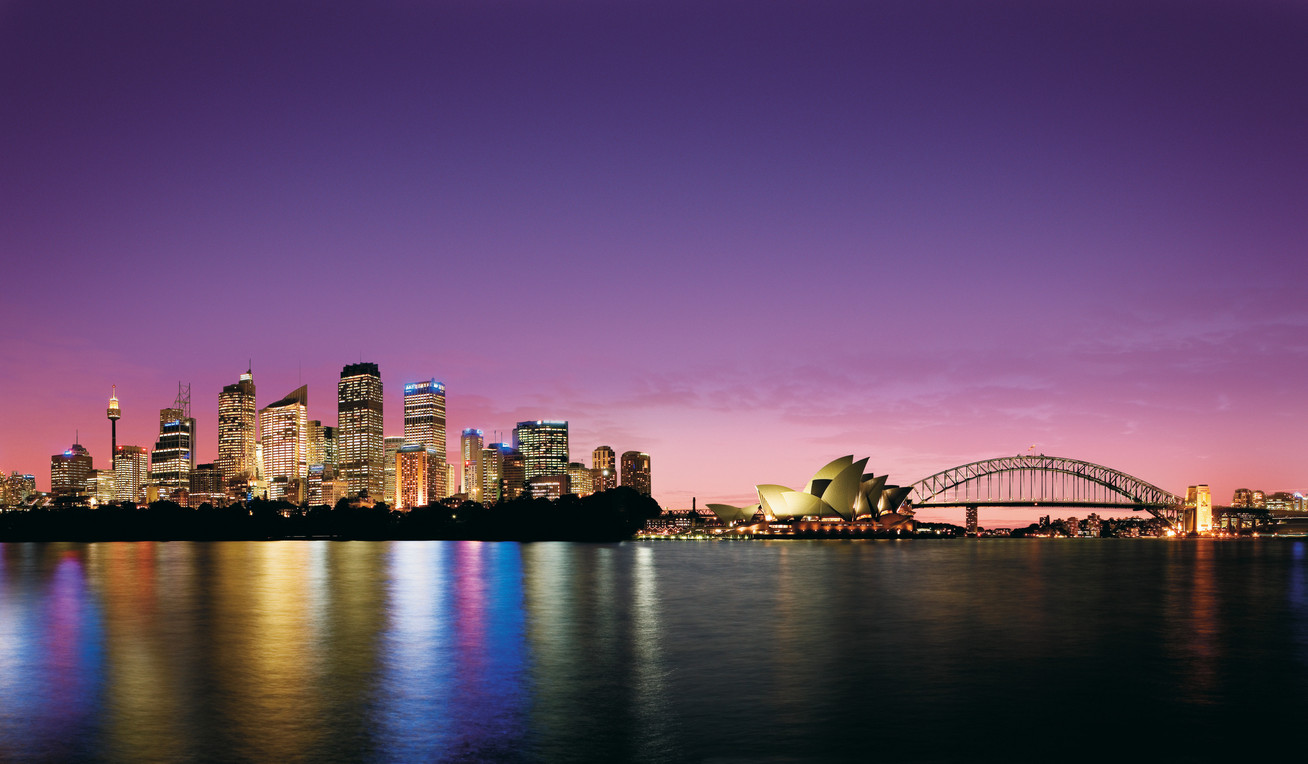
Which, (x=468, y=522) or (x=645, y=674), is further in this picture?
(x=468, y=522)

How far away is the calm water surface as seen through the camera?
19.5 metres

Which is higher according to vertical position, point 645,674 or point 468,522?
point 645,674

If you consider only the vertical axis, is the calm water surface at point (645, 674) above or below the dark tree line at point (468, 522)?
above

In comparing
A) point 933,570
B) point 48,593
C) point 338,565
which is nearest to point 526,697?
point 48,593

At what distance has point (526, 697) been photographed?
23891 mm

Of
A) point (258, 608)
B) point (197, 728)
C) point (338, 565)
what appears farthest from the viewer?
point (338, 565)

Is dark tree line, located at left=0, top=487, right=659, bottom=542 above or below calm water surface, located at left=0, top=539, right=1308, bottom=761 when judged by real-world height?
below

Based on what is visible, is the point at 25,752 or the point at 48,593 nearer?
the point at 25,752

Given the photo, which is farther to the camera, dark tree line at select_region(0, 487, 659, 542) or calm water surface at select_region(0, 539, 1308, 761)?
dark tree line at select_region(0, 487, 659, 542)

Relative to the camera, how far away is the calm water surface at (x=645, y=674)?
1945cm

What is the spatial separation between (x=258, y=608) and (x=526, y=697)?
2833 centimetres

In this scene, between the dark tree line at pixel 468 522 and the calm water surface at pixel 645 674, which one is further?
the dark tree line at pixel 468 522

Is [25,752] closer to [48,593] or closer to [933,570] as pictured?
[48,593]

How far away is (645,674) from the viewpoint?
90.0 ft
